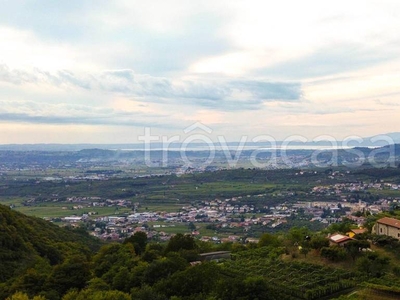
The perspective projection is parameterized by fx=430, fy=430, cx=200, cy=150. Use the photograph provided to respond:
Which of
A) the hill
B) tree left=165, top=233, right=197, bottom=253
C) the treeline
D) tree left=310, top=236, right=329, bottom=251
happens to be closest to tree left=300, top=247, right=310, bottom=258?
the treeline

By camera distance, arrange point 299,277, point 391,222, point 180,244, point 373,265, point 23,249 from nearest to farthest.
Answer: point 373,265 < point 299,277 < point 391,222 < point 180,244 < point 23,249

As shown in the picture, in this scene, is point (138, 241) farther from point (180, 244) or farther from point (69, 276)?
point (69, 276)

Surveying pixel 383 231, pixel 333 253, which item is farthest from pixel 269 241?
pixel 333 253

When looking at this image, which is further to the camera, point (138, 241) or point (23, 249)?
point (23, 249)

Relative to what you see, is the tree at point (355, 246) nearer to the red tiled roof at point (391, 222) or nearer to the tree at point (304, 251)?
the tree at point (304, 251)

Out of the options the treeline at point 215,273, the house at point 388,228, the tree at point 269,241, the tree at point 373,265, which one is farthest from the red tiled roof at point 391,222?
the tree at point 269,241

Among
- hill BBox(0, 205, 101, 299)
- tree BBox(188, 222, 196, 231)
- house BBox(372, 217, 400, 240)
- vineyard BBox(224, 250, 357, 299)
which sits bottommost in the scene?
tree BBox(188, 222, 196, 231)

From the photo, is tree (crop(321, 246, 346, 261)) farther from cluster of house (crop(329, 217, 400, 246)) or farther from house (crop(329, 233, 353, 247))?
cluster of house (crop(329, 217, 400, 246))

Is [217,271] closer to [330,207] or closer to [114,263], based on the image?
[114,263]

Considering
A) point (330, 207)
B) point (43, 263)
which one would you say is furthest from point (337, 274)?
point (330, 207)
